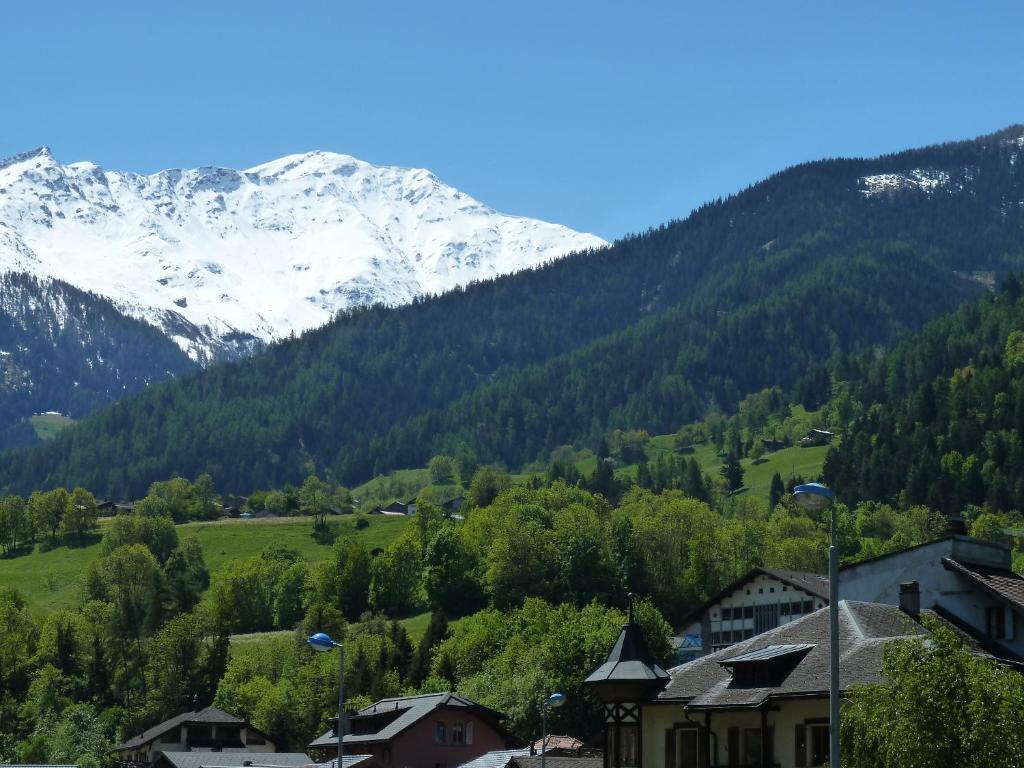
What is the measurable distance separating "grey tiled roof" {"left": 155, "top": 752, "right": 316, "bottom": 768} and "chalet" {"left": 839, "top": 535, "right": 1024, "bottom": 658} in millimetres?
69950

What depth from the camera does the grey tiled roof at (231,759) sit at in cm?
13575

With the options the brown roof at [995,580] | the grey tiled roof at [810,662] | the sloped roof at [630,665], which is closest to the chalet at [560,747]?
the sloped roof at [630,665]

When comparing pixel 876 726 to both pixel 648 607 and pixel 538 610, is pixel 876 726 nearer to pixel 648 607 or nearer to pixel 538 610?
pixel 648 607

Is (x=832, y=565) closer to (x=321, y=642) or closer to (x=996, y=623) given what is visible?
(x=321, y=642)

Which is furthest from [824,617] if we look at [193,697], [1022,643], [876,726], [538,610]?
[193,697]

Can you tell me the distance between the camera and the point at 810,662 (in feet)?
199

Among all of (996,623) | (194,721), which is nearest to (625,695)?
(996,623)

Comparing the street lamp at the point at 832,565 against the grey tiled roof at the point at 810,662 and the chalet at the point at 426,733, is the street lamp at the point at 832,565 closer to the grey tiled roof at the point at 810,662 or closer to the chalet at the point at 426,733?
the grey tiled roof at the point at 810,662

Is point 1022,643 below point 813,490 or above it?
below

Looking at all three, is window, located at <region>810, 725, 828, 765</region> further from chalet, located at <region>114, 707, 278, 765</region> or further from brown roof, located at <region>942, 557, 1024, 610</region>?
chalet, located at <region>114, 707, 278, 765</region>

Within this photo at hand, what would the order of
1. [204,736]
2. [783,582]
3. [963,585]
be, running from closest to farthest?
[963,585] < [783,582] < [204,736]

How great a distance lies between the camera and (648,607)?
6284 inches

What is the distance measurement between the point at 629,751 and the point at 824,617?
8719 millimetres

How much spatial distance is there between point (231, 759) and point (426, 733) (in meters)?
28.7
